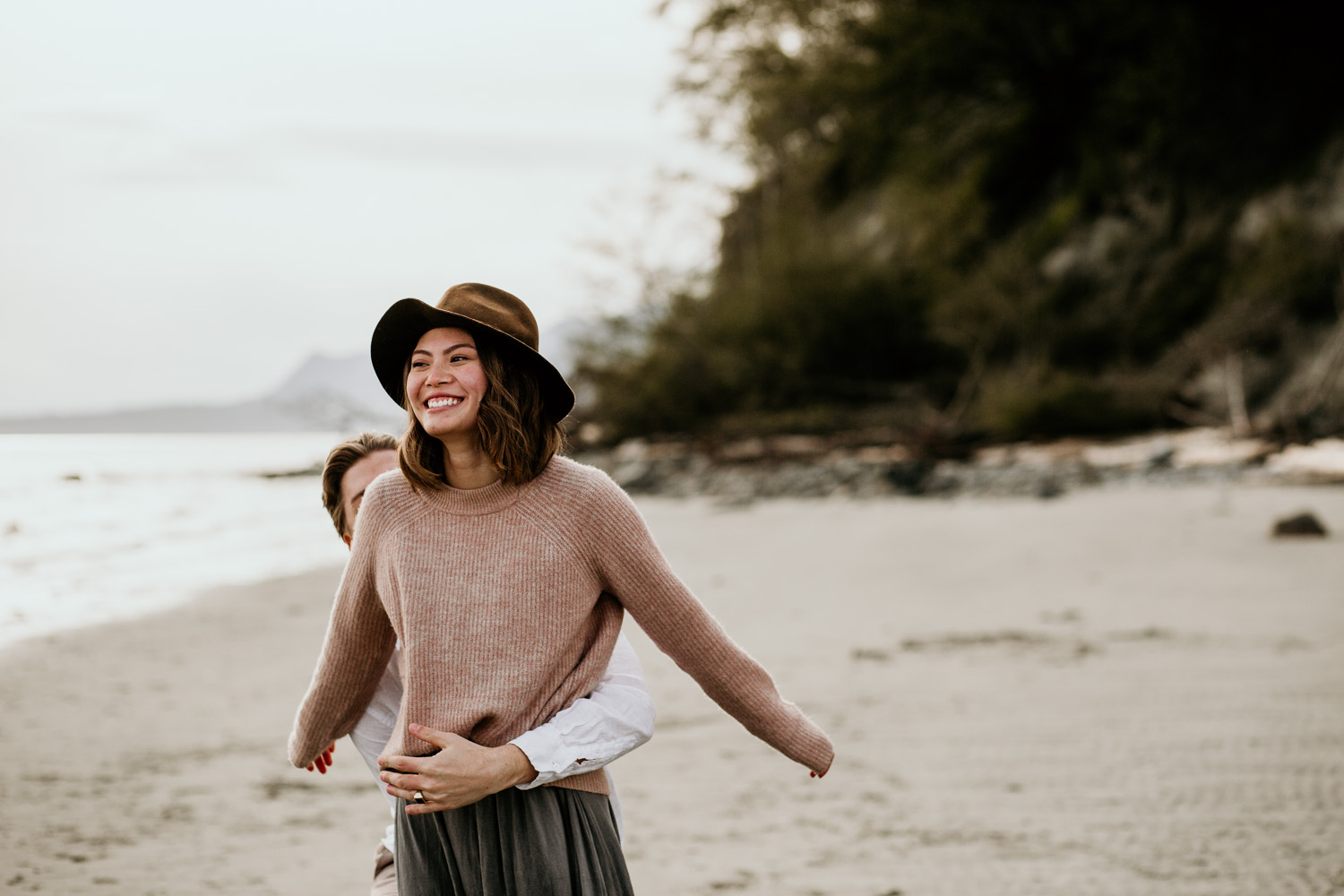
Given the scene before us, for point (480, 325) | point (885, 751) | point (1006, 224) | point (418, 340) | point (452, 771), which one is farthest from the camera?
point (1006, 224)

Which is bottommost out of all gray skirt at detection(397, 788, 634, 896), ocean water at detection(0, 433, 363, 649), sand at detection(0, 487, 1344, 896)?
ocean water at detection(0, 433, 363, 649)

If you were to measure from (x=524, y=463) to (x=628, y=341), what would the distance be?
72.6ft

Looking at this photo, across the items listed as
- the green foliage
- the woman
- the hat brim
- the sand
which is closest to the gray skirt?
the woman

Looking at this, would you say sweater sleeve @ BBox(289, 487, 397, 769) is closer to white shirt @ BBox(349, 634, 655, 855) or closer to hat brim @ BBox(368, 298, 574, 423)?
white shirt @ BBox(349, 634, 655, 855)

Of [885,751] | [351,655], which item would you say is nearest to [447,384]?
[351,655]

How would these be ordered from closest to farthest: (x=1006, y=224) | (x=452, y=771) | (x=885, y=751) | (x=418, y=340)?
(x=452, y=771)
(x=418, y=340)
(x=885, y=751)
(x=1006, y=224)

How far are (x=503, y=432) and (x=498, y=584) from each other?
23cm

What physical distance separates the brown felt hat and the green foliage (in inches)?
656

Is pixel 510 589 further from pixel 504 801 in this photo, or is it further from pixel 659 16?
pixel 659 16

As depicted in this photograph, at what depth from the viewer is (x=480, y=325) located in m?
1.73

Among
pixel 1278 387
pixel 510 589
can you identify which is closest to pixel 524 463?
pixel 510 589

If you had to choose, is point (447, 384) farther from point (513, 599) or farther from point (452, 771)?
point (452, 771)

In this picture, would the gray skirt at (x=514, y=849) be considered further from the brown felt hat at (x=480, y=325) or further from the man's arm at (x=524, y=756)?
the brown felt hat at (x=480, y=325)

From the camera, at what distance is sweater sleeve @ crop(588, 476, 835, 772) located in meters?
1.77
